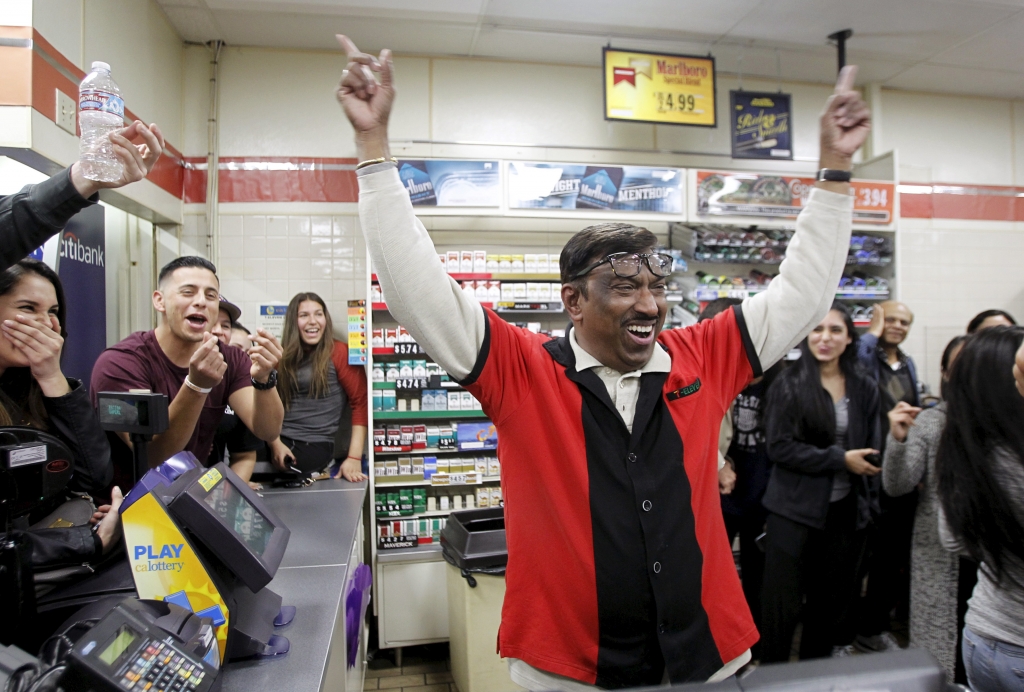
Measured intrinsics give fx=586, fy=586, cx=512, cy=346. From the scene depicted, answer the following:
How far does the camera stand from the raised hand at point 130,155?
1.39 meters

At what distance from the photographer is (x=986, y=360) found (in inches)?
70.2

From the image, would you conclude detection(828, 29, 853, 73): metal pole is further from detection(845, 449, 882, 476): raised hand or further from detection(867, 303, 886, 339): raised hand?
detection(845, 449, 882, 476): raised hand

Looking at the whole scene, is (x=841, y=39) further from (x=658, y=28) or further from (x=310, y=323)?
(x=310, y=323)

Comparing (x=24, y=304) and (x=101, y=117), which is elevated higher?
(x=101, y=117)

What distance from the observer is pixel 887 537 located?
3381 millimetres

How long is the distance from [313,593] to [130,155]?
1.38 meters

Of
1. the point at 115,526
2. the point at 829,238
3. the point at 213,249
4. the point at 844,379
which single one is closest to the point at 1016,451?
the point at 829,238

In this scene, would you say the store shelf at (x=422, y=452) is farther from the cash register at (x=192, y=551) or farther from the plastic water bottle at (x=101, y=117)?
the plastic water bottle at (x=101, y=117)

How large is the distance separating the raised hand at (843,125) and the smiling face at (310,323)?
3307 mm

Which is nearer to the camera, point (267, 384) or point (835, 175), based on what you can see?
point (835, 175)

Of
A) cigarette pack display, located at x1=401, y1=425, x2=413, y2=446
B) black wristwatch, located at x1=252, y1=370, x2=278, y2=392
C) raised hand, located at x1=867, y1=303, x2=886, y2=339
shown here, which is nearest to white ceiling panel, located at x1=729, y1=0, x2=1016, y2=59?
raised hand, located at x1=867, y1=303, x2=886, y2=339

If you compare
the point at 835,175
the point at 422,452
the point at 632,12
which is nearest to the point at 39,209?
the point at 835,175

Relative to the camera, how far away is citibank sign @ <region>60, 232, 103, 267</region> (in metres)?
3.00

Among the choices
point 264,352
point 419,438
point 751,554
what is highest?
point 264,352
